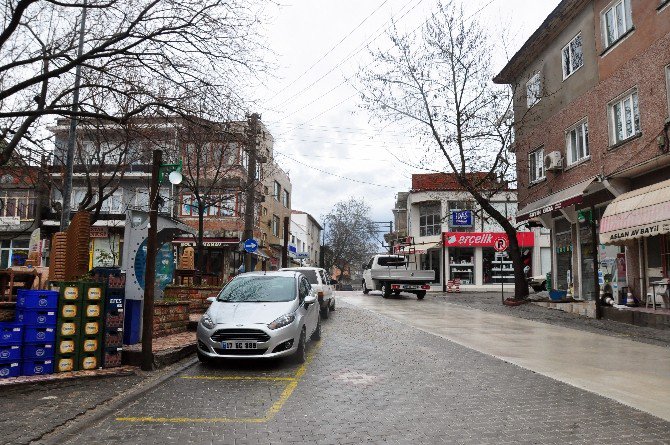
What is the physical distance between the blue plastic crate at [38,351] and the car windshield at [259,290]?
2.95 metres

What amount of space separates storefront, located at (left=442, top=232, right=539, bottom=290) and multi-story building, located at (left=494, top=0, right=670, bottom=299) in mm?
17473

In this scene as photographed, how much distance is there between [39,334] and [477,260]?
3793cm

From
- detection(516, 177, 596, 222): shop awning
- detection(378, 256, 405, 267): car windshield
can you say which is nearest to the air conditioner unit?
detection(516, 177, 596, 222): shop awning

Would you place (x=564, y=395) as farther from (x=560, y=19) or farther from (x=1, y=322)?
(x=560, y=19)

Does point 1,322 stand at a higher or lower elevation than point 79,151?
lower

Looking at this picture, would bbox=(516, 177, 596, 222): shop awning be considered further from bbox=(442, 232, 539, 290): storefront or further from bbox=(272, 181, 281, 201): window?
bbox=(272, 181, 281, 201): window

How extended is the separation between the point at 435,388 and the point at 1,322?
5804 mm

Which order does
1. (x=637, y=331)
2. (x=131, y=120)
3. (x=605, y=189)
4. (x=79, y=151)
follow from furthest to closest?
(x=79, y=151), (x=605, y=189), (x=637, y=331), (x=131, y=120)

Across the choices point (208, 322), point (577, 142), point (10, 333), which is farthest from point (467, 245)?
point (10, 333)

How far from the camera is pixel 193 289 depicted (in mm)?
15938

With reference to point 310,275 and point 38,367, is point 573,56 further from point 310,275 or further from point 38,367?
point 38,367

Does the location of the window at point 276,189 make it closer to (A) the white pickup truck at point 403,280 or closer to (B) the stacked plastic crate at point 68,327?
(A) the white pickup truck at point 403,280

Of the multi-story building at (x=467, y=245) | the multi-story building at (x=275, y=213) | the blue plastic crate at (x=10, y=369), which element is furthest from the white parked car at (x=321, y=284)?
the multi-story building at (x=275, y=213)

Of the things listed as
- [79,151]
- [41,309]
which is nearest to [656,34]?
[41,309]
